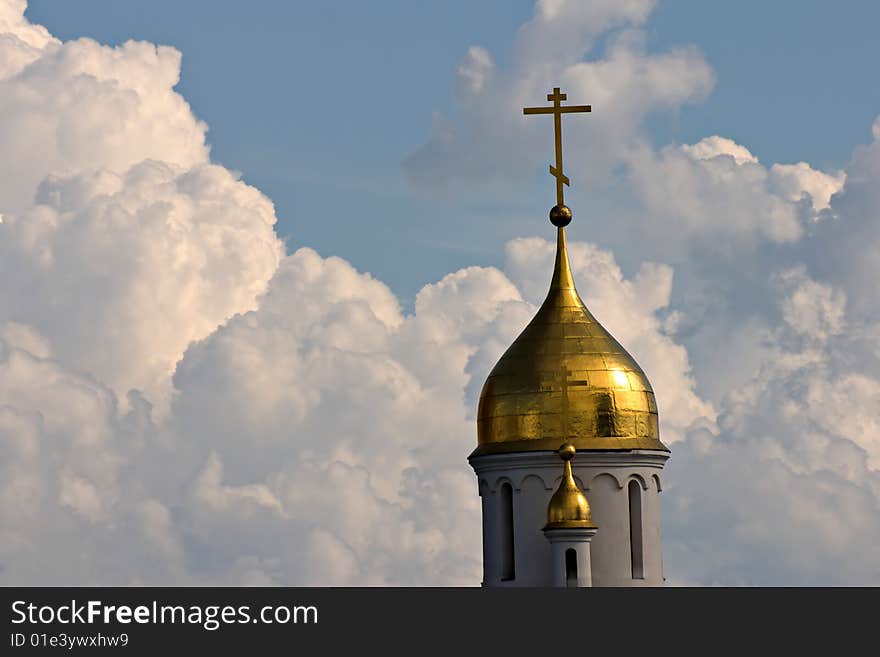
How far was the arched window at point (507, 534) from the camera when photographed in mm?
69375

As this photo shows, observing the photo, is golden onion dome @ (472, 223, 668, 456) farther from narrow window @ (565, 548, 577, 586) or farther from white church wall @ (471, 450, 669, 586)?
narrow window @ (565, 548, 577, 586)

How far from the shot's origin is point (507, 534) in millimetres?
69625

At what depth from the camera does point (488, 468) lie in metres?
69.6

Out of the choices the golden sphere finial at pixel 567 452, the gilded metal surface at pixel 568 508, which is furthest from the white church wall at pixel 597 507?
the gilded metal surface at pixel 568 508

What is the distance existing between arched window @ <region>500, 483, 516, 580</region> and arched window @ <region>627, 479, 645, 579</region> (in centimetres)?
251

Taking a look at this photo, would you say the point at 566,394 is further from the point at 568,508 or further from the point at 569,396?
the point at 568,508

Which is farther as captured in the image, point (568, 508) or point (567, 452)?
point (567, 452)

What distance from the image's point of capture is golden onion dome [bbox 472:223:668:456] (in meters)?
68.6

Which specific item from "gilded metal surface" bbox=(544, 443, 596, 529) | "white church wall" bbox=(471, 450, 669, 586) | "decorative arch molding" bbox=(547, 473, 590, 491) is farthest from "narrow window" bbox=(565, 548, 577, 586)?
"decorative arch molding" bbox=(547, 473, 590, 491)

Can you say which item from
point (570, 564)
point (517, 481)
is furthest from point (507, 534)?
point (570, 564)

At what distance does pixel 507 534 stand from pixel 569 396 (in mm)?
3364
